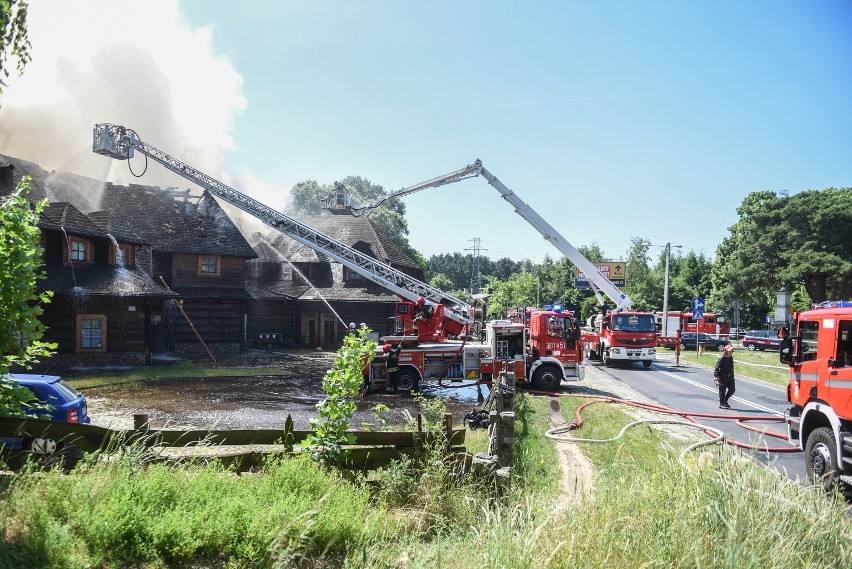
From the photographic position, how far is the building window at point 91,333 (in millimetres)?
23703

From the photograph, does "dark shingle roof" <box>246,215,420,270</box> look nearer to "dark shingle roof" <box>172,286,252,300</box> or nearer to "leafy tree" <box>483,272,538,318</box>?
"dark shingle roof" <box>172,286,252,300</box>

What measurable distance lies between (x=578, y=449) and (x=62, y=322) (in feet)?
69.7

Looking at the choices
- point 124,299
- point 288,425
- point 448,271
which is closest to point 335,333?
point 124,299

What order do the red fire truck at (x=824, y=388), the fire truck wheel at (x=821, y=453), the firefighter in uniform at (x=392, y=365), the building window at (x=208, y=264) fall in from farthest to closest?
1. the building window at (x=208, y=264)
2. the firefighter in uniform at (x=392, y=365)
3. the fire truck wheel at (x=821, y=453)
4. the red fire truck at (x=824, y=388)

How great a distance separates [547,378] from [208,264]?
20190 mm

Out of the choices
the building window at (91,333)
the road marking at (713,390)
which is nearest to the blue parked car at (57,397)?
the building window at (91,333)

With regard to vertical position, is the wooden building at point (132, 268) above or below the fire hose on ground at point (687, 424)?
above

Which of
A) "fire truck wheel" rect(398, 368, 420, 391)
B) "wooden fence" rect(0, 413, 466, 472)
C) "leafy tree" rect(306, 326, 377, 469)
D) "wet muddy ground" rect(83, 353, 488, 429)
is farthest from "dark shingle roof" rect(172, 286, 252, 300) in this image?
"leafy tree" rect(306, 326, 377, 469)

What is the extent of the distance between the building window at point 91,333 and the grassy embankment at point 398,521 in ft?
65.4

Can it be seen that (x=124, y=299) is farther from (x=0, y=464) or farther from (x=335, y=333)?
(x=0, y=464)

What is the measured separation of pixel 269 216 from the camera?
23.7 meters

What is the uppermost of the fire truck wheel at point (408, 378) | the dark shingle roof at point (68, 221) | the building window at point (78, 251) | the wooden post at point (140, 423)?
the dark shingle roof at point (68, 221)

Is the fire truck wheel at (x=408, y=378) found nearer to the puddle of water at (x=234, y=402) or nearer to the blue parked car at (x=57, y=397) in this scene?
the puddle of water at (x=234, y=402)

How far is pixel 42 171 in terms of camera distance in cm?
2814
